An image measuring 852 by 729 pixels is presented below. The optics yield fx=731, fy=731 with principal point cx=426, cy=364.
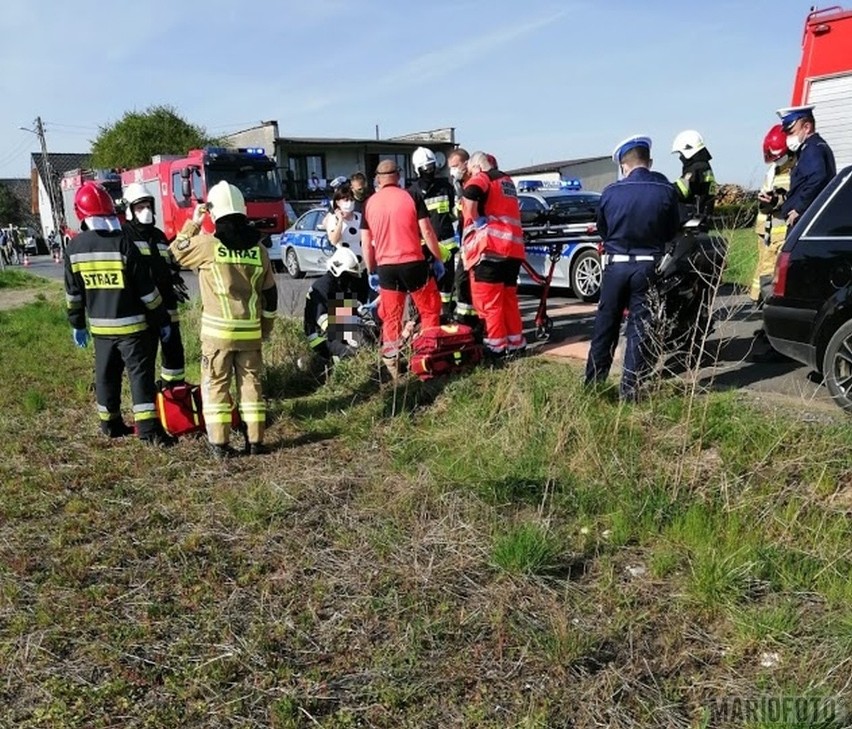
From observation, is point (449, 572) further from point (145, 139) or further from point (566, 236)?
point (145, 139)

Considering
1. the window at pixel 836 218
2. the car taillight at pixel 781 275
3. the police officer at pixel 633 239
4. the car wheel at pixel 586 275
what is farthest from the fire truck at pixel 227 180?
the window at pixel 836 218

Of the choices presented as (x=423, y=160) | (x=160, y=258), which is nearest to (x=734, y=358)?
(x=423, y=160)

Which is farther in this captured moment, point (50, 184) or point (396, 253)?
point (50, 184)

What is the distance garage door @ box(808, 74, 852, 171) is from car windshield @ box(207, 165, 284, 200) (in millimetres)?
13796

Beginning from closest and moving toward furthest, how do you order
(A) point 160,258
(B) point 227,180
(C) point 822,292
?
(C) point 822,292 → (A) point 160,258 → (B) point 227,180

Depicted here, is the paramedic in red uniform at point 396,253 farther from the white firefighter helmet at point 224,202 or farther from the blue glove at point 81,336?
the blue glove at point 81,336

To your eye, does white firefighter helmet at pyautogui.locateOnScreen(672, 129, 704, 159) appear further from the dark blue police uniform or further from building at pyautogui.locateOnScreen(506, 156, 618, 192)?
building at pyautogui.locateOnScreen(506, 156, 618, 192)

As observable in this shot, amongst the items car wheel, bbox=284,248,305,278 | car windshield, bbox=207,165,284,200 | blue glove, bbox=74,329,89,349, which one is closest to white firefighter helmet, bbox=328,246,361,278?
blue glove, bbox=74,329,89,349

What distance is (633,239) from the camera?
15.8 feet

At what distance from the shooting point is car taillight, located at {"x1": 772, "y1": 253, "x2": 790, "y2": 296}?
196 inches

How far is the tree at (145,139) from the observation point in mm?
38375

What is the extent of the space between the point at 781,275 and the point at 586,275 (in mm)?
4666

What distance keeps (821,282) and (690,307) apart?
3.42ft

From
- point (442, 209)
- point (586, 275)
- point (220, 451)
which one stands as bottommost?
point (220, 451)
